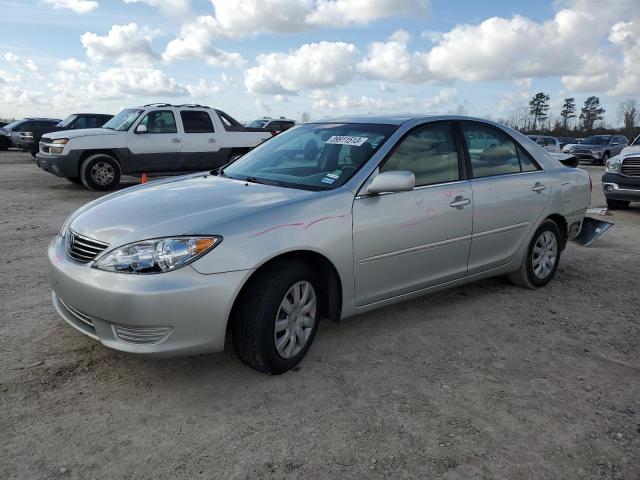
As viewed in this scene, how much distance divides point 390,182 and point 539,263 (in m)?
2.36

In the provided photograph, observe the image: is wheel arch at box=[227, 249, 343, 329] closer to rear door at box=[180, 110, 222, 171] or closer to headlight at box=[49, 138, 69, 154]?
rear door at box=[180, 110, 222, 171]

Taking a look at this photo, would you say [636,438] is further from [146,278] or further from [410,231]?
[146,278]

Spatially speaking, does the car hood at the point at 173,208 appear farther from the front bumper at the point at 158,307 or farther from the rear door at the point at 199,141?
the rear door at the point at 199,141

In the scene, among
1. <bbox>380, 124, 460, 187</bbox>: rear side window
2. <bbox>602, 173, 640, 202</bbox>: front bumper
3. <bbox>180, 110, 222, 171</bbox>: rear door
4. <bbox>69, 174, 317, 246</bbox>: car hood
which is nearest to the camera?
<bbox>69, 174, 317, 246</bbox>: car hood

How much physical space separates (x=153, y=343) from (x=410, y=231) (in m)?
1.89

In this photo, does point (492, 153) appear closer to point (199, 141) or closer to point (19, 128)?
point (199, 141)

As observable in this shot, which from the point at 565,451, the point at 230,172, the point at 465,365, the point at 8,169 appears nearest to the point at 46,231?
the point at 230,172

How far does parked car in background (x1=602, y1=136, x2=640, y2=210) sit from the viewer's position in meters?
10.1

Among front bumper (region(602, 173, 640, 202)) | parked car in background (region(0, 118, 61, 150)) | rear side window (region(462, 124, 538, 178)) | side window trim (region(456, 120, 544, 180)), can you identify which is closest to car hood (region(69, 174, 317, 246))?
side window trim (region(456, 120, 544, 180))

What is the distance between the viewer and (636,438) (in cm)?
280

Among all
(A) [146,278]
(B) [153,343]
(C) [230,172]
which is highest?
(C) [230,172]

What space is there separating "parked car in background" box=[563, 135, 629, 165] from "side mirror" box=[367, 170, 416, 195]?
2685cm

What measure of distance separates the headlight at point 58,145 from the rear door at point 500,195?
9.30 m

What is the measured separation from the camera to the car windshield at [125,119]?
11828 millimetres
